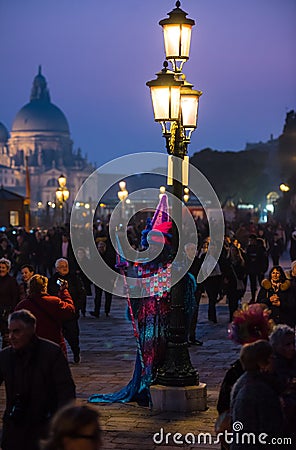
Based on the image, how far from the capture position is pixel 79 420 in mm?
3453

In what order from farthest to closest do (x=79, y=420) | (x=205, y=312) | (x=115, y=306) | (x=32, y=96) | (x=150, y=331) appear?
(x=32, y=96), (x=115, y=306), (x=205, y=312), (x=150, y=331), (x=79, y=420)

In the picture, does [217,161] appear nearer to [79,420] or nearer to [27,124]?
[27,124]

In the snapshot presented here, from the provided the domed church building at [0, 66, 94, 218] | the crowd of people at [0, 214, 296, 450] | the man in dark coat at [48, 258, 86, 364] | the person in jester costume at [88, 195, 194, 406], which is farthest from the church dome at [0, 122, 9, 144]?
the person in jester costume at [88, 195, 194, 406]

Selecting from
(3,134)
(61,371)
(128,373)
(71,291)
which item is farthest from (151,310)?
(3,134)

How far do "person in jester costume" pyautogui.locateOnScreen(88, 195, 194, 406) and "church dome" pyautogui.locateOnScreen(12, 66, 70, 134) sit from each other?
6305 inches

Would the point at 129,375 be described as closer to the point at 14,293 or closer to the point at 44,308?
the point at 14,293

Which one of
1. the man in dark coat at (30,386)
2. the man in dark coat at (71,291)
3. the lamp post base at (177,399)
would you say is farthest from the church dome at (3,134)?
the man in dark coat at (30,386)

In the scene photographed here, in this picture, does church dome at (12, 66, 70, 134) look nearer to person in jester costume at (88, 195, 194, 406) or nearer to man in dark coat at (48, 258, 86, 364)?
man in dark coat at (48, 258, 86, 364)

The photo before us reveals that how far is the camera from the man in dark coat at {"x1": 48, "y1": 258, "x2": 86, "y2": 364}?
1092 centimetres

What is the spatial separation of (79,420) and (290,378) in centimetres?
217

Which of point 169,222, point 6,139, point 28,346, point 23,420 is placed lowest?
point 23,420

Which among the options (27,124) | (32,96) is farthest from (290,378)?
(32,96)

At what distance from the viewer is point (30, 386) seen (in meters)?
5.07

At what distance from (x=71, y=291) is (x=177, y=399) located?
3525 millimetres
